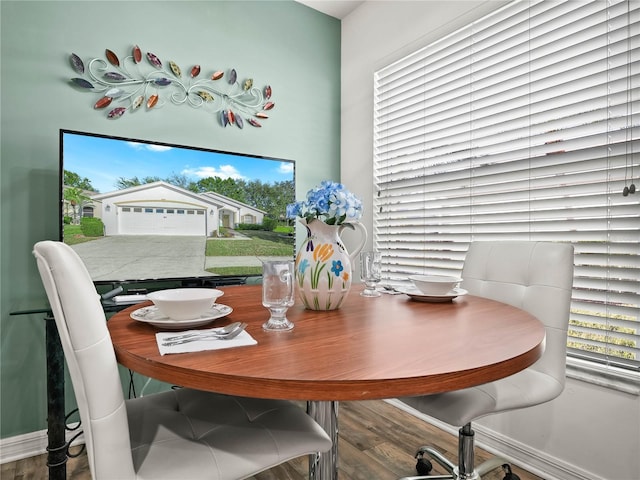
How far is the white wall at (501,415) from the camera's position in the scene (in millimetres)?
1564

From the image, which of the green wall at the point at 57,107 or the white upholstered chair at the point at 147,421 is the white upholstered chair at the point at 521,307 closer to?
the white upholstered chair at the point at 147,421

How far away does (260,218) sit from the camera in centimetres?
268

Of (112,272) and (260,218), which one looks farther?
(260,218)

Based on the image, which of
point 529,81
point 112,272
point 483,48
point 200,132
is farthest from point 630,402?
point 200,132

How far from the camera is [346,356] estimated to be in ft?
2.53

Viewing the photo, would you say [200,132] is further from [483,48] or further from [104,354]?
[104,354]

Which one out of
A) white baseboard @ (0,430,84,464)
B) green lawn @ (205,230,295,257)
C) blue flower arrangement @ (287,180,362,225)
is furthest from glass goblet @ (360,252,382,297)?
white baseboard @ (0,430,84,464)

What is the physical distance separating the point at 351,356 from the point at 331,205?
1.95 feet

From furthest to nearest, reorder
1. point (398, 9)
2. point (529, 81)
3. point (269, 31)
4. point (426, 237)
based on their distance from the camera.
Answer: point (269, 31) < point (398, 9) < point (426, 237) < point (529, 81)

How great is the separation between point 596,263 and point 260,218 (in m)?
1.99

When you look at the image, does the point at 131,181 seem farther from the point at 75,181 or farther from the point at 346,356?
the point at 346,356

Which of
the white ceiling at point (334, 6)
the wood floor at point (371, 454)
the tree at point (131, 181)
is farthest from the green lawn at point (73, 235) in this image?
the white ceiling at point (334, 6)

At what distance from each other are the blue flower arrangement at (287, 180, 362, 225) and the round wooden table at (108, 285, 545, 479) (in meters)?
0.33

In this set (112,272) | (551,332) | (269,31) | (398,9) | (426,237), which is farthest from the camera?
(269,31)
